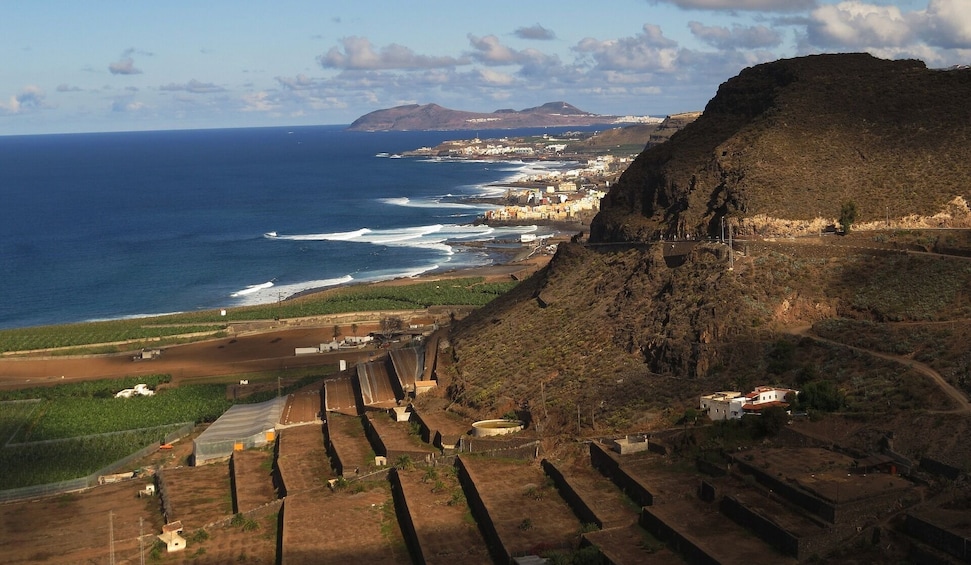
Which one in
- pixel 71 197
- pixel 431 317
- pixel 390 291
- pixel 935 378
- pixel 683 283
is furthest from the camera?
pixel 71 197

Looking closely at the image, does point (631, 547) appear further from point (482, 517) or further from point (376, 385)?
point (376, 385)

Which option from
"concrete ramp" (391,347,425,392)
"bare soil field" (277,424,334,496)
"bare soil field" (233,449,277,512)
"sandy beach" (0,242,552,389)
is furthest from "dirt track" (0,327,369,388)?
"bare soil field" (233,449,277,512)

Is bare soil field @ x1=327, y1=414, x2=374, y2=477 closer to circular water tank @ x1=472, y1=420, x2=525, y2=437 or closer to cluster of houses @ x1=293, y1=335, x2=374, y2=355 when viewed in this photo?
circular water tank @ x1=472, y1=420, x2=525, y2=437

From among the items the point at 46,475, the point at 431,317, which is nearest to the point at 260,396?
the point at 46,475

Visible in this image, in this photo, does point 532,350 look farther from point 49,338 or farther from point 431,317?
Result: point 49,338

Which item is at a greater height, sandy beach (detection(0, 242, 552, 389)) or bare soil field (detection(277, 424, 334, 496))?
bare soil field (detection(277, 424, 334, 496))

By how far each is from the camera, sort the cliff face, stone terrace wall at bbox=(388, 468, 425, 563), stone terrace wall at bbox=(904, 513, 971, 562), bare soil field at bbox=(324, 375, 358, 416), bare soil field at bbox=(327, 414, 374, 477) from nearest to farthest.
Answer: stone terrace wall at bbox=(904, 513, 971, 562) → stone terrace wall at bbox=(388, 468, 425, 563) → bare soil field at bbox=(327, 414, 374, 477) → the cliff face → bare soil field at bbox=(324, 375, 358, 416)

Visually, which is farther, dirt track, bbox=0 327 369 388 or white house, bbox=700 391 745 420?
dirt track, bbox=0 327 369 388
